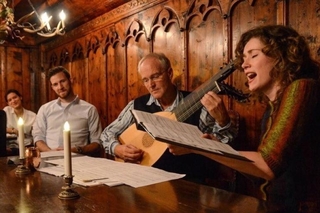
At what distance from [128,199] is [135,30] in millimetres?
2521

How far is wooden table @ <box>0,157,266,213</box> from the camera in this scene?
38.3 inches

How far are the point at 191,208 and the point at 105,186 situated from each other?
0.38m

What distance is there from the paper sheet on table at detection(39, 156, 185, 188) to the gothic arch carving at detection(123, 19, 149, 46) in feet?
6.25

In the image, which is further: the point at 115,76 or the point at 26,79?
the point at 26,79

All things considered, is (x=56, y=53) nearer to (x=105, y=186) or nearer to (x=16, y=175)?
(x=16, y=175)

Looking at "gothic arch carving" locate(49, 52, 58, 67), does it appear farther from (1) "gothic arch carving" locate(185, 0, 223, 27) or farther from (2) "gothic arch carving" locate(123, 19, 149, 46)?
(1) "gothic arch carving" locate(185, 0, 223, 27)

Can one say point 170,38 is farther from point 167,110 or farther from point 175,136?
point 175,136

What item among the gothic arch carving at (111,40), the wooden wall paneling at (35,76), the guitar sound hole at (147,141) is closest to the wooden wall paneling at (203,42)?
the guitar sound hole at (147,141)

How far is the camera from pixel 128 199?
1063 mm

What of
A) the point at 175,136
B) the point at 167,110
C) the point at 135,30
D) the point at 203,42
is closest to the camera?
the point at 175,136

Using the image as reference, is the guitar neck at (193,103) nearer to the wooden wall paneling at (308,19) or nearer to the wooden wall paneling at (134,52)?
the wooden wall paneling at (308,19)

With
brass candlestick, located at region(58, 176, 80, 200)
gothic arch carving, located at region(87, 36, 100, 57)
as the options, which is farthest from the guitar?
gothic arch carving, located at region(87, 36, 100, 57)

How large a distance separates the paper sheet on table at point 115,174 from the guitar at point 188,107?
11.1 inches

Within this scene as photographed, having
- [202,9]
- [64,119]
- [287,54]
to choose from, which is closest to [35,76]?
[64,119]
